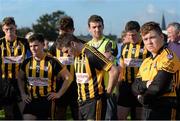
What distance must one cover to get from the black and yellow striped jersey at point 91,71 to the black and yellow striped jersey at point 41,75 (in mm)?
622

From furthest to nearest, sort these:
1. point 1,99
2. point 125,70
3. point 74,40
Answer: point 125,70, point 1,99, point 74,40

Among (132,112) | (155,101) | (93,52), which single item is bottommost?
(132,112)

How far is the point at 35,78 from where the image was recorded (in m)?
5.86

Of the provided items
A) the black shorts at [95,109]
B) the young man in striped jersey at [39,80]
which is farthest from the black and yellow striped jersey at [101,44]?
the black shorts at [95,109]

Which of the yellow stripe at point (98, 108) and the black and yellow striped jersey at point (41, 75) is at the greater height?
the black and yellow striped jersey at point (41, 75)

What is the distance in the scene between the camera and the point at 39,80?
5840 mm

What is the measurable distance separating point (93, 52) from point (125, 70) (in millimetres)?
2080

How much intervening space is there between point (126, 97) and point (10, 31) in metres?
2.13

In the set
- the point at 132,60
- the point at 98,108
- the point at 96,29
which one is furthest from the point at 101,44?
the point at 98,108

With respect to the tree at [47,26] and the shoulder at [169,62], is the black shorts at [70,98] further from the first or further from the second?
the tree at [47,26]

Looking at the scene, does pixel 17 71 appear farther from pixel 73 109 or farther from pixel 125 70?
pixel 125 70

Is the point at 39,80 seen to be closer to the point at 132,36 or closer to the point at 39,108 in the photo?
the point at 39,108

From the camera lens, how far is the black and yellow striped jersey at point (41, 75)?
5828 millimetres

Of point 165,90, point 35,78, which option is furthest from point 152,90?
point 35,78
